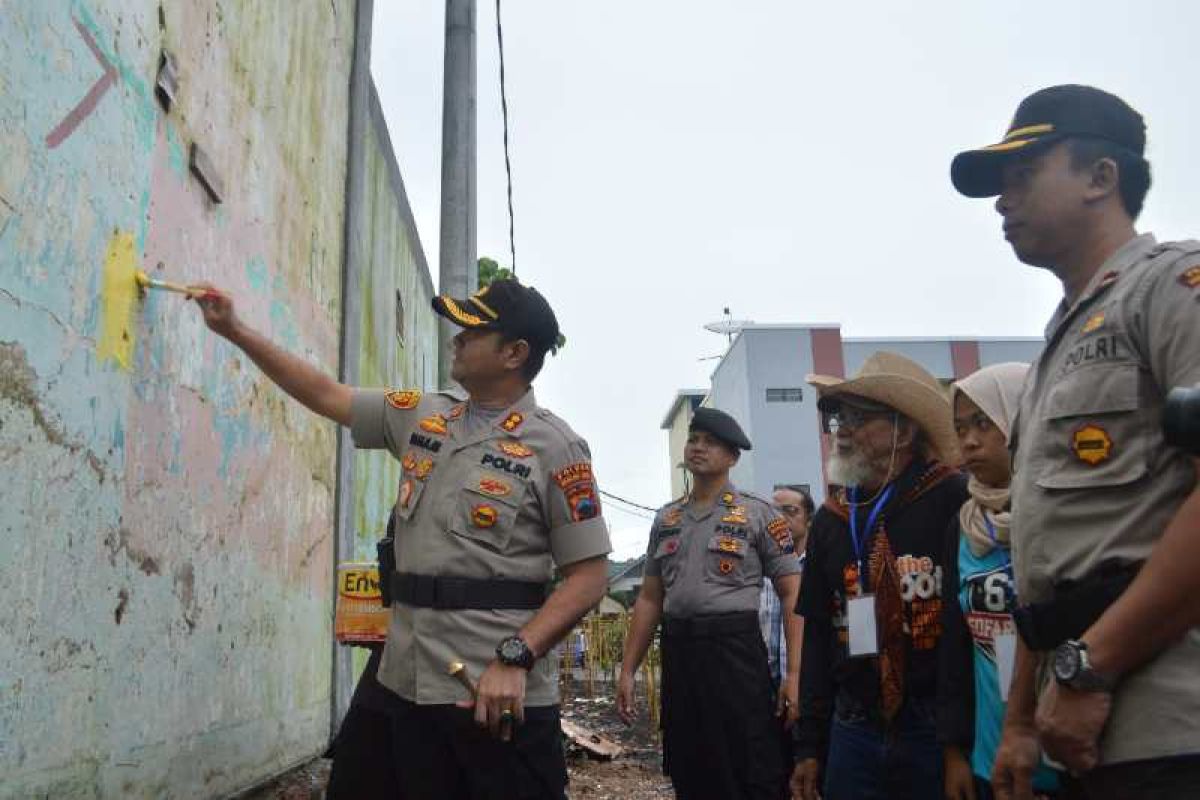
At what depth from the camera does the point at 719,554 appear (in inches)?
160

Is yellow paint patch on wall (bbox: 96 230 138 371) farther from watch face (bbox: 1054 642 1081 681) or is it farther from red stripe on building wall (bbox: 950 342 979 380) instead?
red stripe on building wall (bbox: 950 342 979 380)

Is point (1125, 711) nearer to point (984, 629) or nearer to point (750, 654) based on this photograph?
point (984, 629)

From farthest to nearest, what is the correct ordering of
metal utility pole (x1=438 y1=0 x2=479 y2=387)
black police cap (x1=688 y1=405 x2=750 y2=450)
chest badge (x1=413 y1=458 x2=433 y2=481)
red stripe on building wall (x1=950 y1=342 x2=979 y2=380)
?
1. red stripe on building wall (x1=950 y1=342 x2=979 y2=380)
2. metal utility pole (x1=438 y1=0 x2=479 y2=387)
3. black police cap (x1=688 y1=405 x2=750 y2=450)
4. chest badge (x1=413 y1=458 x2=433 y2=481)

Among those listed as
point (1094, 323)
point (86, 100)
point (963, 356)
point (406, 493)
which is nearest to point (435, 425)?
point (406, 493)

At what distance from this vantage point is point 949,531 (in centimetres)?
244

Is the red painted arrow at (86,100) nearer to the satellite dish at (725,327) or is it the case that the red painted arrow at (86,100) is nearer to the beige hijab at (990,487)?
the beige hijab at (990,487)

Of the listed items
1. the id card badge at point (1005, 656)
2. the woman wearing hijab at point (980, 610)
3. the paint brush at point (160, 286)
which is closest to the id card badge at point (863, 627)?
the woman wearing hijab at point (980, 610)

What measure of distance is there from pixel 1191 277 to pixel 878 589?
55.9 inches

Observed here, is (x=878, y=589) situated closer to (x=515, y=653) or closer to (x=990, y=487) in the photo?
(x=990, y=487)

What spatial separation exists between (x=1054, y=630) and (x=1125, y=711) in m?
0.16

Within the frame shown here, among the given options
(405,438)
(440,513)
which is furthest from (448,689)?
(405,438)

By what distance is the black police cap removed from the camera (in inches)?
168

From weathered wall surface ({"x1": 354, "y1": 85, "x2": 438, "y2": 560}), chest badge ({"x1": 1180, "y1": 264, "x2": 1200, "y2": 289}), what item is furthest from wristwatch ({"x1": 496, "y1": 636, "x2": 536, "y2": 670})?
weathered wall surface ({"x1": 354, "y1": 85, "x2": 438, "y2": 560})

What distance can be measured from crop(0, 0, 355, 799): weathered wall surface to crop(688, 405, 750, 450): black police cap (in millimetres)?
1823
